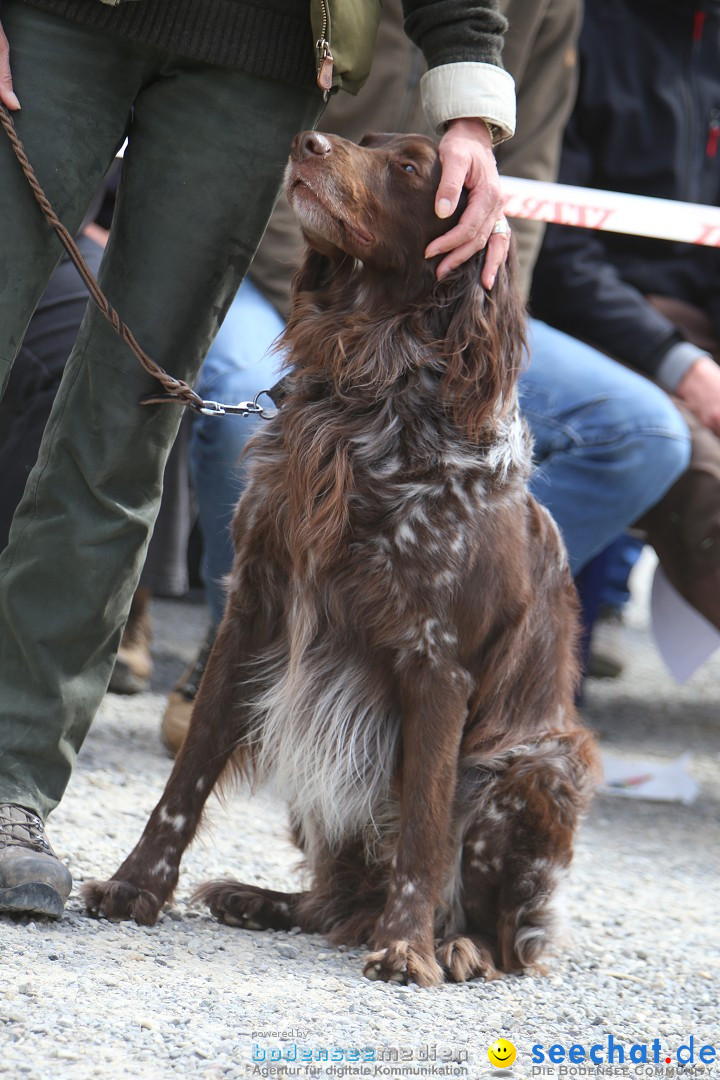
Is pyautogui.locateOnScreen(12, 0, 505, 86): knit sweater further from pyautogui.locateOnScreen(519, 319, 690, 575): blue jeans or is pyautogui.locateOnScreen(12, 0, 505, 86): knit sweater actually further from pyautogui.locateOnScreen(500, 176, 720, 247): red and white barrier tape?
pyautogui.locateOnScreen(500, 176, 720, 247): red and white barrier tape

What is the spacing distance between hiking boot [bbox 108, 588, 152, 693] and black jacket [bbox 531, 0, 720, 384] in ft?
6.25

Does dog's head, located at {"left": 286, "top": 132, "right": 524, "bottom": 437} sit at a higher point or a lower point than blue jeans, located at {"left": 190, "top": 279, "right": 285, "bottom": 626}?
higher

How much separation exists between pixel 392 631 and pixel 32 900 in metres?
0.84

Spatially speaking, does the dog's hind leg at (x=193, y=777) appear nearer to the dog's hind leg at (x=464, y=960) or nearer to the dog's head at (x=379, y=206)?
the dog's hind leg at (x=464, y=960)

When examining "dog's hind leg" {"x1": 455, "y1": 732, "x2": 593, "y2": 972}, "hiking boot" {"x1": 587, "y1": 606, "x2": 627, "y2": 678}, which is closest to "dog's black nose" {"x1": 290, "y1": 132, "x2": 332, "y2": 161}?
"dog's hind leg" {"x1": 455, "y1": 732, "x2": 593, "y2": 972}

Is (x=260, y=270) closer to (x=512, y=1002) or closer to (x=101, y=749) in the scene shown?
(x=101, y=749)

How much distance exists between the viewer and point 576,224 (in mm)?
4406

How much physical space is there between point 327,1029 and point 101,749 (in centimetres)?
205

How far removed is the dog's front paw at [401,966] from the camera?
2379 millimetres

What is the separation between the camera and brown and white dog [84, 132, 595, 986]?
2.47 metres

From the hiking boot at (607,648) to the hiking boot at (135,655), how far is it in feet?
6.70

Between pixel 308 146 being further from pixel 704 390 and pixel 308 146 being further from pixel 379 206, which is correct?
pixel 704 390

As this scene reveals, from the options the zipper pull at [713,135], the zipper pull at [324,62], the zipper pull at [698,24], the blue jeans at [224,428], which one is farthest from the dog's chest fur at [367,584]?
the zipper pull at [698,24]

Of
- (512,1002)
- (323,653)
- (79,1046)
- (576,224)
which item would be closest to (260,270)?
(576,224)
